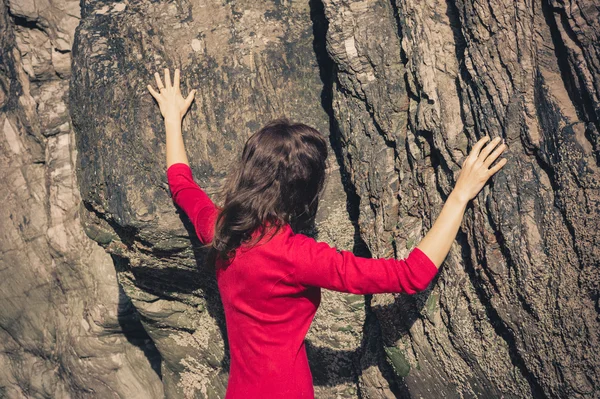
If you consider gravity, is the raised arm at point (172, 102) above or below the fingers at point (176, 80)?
below

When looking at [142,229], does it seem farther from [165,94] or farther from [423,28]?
[423,28]

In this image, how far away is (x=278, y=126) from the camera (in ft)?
8.96

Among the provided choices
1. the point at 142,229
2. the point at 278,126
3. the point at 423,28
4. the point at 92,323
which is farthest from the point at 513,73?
the point at 92,323

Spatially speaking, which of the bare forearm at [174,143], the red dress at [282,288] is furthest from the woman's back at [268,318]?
the bare forearm at [174,143]

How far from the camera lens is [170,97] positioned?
3.60 metres

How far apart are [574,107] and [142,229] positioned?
2.47 meters

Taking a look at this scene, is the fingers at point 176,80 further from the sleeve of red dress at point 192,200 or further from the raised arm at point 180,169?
the sleeve of red dress at point 192,200

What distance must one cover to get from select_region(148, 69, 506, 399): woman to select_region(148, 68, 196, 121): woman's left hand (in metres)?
0.89

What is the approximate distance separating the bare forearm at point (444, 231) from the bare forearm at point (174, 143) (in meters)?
1.52

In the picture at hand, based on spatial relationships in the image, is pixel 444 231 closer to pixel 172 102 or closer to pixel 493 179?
pixel 493 179

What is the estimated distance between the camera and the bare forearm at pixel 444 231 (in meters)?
2.69

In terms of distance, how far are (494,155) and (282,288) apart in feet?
3.93

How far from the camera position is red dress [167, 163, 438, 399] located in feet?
8.44

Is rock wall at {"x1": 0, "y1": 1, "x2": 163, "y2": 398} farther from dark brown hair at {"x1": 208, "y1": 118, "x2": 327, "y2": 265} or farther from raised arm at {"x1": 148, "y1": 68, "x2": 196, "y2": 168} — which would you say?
dark brown hair at {"x1": 208, "y1": 118, "x2": 327, "y2": 265}
